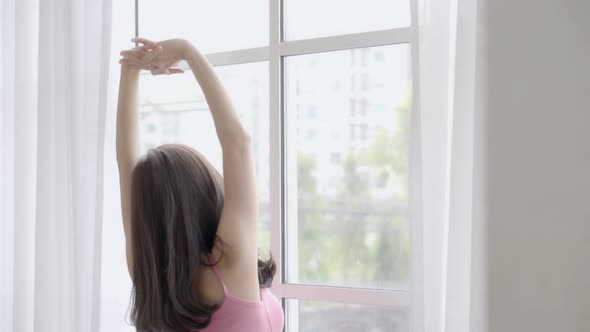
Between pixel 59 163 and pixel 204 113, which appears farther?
pixel 204 113

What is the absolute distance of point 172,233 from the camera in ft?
4.03

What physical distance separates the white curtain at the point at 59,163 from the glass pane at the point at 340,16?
695 millimetres

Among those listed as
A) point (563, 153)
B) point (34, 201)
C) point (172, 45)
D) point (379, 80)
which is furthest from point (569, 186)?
point (34, 201)

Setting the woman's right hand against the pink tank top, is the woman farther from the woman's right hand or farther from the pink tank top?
the woman's right hand

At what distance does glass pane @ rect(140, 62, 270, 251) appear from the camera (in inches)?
84.9

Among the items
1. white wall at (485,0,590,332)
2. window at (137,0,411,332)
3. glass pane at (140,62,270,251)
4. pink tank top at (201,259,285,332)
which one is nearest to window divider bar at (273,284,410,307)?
window at (137,0,411,332)

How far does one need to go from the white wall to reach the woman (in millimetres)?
660

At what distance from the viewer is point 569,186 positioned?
1.39 meters

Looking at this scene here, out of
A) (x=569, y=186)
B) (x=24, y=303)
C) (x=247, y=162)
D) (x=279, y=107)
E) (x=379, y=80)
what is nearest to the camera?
(x=247, y=162)

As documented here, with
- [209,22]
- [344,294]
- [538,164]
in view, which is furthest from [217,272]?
[209,22]

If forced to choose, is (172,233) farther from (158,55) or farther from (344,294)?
(344,294)

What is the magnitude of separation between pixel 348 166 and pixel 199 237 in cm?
82

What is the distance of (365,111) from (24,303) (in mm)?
1579

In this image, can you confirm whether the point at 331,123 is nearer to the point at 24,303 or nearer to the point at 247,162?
the point at 247,162
